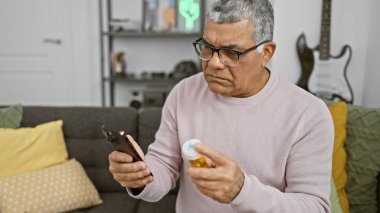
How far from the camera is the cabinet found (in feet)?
11.2

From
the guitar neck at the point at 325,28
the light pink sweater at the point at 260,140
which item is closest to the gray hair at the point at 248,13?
the light pink sweater at the point at 260,140

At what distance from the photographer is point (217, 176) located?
2.29 ft

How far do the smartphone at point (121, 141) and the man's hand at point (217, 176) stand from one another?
0.58 ft

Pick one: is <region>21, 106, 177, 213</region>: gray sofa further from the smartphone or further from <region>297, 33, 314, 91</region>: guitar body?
<region>297, 33, 314, 91</region>: guitar body

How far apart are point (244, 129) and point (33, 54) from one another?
3.22 m

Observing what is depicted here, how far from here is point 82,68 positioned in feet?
12.0

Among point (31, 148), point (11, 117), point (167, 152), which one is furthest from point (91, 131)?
point (167, 152)

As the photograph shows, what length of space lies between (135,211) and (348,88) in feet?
5.00

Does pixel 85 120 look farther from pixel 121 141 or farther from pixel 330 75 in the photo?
pixel 330 75

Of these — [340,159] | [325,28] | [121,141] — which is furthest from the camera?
[325,28]

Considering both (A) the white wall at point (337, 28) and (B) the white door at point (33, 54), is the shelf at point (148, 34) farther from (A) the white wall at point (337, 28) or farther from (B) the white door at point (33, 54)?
(A) the white wall at point (337, 28)

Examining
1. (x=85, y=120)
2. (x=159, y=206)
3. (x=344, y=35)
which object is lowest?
(x=159, y=206)

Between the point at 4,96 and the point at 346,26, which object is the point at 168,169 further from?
the point at 4,96

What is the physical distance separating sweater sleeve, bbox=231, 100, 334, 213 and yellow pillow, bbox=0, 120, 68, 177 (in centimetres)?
110
